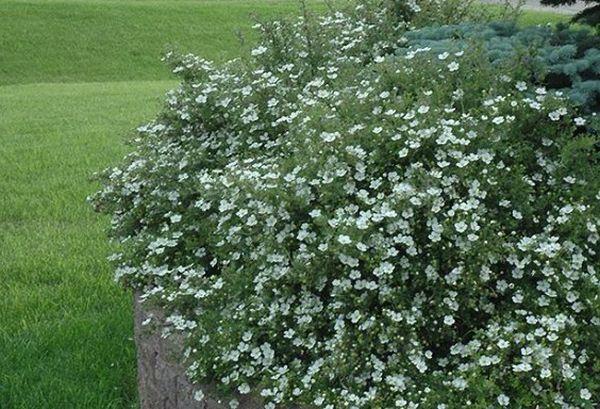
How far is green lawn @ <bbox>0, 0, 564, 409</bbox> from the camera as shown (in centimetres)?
447

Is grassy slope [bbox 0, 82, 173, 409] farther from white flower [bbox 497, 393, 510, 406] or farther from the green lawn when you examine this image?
white flower [bbox 497, 393, 510, 406]

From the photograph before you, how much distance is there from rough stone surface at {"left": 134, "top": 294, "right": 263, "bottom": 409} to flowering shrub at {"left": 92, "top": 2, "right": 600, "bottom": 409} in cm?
8

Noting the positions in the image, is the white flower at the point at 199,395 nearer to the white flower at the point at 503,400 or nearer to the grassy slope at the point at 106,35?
the white flower at the point at 503,400

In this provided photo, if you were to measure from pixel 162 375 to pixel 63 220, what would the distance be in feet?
11.1

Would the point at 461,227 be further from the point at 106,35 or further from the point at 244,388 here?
the point at 106,35

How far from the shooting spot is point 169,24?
19.9 m

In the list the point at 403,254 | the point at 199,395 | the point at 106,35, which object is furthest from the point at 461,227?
the point at 106,35

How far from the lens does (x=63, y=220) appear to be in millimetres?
6660

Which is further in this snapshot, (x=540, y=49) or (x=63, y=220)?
(x=63, y=220)

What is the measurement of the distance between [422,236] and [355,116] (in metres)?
0.67

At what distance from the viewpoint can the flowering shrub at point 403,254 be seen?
2.90m

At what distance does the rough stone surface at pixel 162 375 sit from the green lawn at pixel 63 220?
53 centimetres

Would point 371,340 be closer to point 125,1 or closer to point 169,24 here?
point 169,24

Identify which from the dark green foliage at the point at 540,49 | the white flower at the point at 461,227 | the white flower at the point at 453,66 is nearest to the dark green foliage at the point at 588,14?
the dark green foliage at the point at 540,49
